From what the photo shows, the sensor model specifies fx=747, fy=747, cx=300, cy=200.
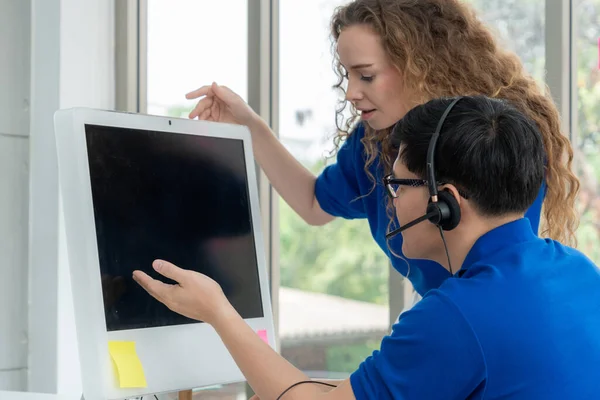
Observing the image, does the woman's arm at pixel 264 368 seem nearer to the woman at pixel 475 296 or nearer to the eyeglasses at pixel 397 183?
the woman at pixel 475 296

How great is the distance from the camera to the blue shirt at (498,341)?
92 cm

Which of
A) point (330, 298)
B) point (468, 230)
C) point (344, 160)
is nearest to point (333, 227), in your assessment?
point (330, 298)

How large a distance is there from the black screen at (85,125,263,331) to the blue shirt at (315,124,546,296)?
30 centimetres

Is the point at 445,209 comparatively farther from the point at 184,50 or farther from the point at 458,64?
the point at 184,50

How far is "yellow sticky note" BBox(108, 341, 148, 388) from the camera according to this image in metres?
1.26

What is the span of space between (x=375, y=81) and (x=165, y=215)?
0.52 metres

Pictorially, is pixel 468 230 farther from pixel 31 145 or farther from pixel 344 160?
pixel 31 145

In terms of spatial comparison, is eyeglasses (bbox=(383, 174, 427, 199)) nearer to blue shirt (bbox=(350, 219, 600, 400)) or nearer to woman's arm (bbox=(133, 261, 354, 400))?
blue shirt (bbox=(350, 219, 600, 400))

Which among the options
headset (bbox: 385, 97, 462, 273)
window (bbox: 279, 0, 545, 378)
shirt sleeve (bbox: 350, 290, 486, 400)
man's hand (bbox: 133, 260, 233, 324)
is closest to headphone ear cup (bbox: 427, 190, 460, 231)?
headset (bbox: 385, 97, 462, 273)

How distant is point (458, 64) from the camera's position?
154 centimetres

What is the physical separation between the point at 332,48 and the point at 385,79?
26cm

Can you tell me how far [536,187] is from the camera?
1.06 metres

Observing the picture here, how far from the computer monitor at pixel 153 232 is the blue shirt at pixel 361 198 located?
0.28 meters

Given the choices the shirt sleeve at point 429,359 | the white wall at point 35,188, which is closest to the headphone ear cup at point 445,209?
the shirt sleeve at point 429,359
